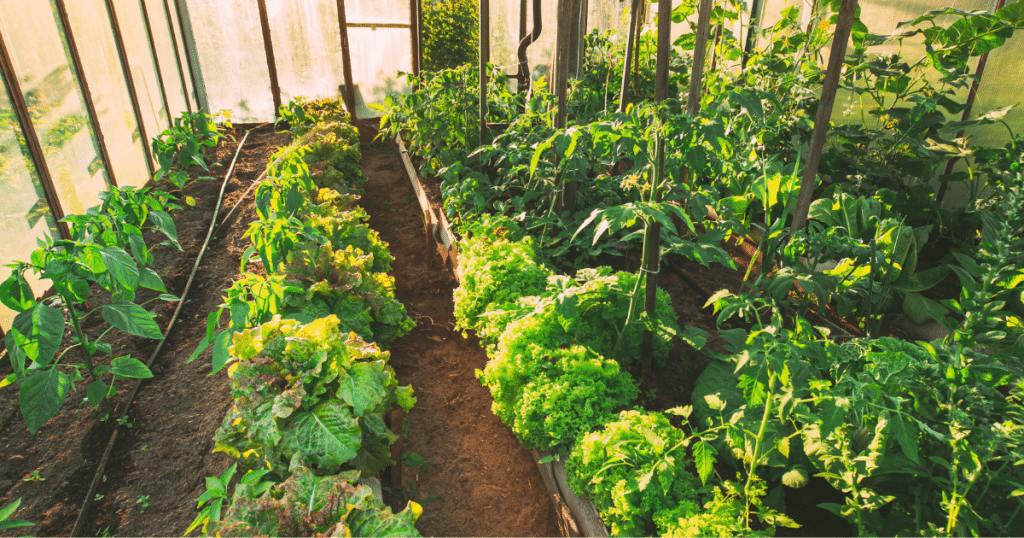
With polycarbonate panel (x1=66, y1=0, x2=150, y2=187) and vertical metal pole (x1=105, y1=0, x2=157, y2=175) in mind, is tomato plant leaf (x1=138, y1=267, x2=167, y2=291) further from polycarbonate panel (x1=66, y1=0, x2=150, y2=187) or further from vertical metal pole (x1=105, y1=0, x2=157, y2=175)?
vertical metal pole (x1=105, y1=0, x2=157, y2=175)

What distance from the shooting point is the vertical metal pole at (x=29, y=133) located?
3143 millimetres

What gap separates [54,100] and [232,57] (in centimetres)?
411

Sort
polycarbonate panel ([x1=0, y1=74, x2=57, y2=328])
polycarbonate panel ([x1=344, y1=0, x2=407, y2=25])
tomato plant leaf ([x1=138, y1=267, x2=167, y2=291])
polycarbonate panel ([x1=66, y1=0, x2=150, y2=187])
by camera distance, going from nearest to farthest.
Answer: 1. tomato plant leaf ([x1=138, y1=267, x2=167, y2=291])
2. polycarbonate panel ([x1=0, y1=74, x2=57, y2=328])
3. polycarbonate panel ([x1=66, y1=0, x2=150, y2=187])
4. polycarbonate panel ([x1=344, y1=0, x2=407, y2=25])

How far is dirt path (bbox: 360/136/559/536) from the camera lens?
2.53 metres

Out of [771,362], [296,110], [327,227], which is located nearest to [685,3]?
[327,227]

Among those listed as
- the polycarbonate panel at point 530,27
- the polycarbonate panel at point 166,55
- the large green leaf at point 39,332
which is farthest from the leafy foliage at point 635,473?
the polycarbonate panel at point 530,27

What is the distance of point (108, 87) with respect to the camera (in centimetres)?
462

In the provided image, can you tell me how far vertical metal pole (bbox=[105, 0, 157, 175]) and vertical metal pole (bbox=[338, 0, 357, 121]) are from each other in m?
2.87

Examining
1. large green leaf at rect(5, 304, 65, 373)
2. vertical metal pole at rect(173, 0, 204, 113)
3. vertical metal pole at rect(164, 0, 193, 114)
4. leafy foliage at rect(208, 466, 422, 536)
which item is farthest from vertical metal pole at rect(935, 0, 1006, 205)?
vertical metal pole at rect(173, 0, 204, 113)

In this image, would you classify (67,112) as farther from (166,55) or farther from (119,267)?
(166,55)

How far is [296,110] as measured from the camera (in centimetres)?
661

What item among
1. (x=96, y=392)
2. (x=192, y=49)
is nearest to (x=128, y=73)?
(x=192, y=49)

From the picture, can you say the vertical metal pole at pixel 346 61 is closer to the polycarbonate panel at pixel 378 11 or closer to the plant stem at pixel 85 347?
the polycarbonate panel at pixel 378 11

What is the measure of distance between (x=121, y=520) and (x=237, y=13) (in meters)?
7.07
